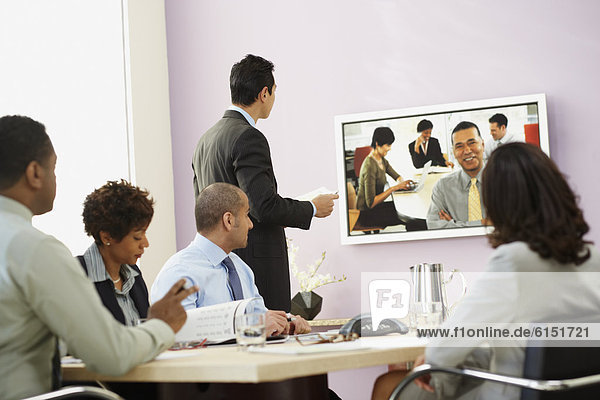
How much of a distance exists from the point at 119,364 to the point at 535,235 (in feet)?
3.11

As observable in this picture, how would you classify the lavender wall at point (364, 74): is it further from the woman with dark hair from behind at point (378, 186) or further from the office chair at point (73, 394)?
the office chair at point (73, 394)

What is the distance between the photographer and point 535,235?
5.32 ft

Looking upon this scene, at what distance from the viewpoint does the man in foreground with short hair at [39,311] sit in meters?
1.52

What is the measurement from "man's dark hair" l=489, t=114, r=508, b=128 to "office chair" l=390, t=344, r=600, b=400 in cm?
287

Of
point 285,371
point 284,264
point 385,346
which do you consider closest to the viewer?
point 285,371

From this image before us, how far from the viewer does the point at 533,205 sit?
5.52 feet

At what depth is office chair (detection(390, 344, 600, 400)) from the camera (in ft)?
4.80

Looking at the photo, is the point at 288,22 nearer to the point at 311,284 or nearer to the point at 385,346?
the point at 311,284

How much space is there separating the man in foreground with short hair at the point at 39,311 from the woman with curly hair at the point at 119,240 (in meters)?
0.71

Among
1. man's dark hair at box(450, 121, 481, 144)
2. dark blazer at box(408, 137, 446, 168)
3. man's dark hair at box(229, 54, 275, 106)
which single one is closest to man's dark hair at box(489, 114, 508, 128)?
man's dark hair at box(450, 121, 481, 144)

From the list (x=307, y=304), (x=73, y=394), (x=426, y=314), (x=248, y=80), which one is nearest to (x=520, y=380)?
(x=426, y=314)

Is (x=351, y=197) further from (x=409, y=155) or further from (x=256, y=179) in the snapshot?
(x=256, y=179)

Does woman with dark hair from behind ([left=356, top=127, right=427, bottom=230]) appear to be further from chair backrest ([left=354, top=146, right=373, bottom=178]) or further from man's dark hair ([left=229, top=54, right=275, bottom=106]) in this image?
man's dark hair ([left=229, top=54, right=275, bottom=106])

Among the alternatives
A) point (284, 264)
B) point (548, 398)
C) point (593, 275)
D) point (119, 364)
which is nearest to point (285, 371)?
point (119, 364)
